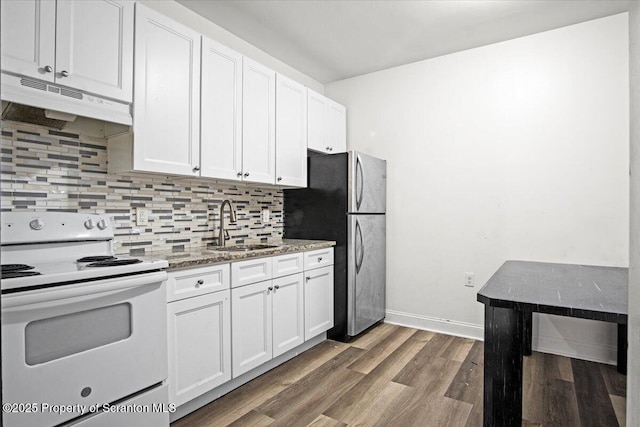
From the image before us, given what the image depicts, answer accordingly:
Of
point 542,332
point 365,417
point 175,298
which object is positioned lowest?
point 365,417

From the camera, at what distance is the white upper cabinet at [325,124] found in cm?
351

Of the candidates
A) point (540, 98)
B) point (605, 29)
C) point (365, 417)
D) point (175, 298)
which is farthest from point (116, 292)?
point (605, 29)

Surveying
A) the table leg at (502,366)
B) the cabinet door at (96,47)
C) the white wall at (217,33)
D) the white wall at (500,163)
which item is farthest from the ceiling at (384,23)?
the table leg at (502,366)

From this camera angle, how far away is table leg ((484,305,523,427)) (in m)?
1.69

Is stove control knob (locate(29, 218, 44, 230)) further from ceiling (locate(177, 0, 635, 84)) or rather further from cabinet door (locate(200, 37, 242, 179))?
ceiling (locate(177, 0, 635, 84))

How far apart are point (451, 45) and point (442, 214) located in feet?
4.89

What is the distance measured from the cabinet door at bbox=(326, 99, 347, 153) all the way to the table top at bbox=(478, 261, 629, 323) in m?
1.97

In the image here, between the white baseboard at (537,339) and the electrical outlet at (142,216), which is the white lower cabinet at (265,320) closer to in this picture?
the electrical outlet at (142,216)

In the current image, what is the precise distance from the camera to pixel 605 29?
2912 millimetres

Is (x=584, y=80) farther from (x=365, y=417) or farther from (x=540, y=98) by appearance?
(x=365, y=417)

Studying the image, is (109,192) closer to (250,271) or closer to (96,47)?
(96,47)

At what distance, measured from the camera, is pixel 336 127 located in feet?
12.9

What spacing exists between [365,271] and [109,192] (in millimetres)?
2141

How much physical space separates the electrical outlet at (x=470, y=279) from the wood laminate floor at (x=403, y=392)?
0.52 metres
